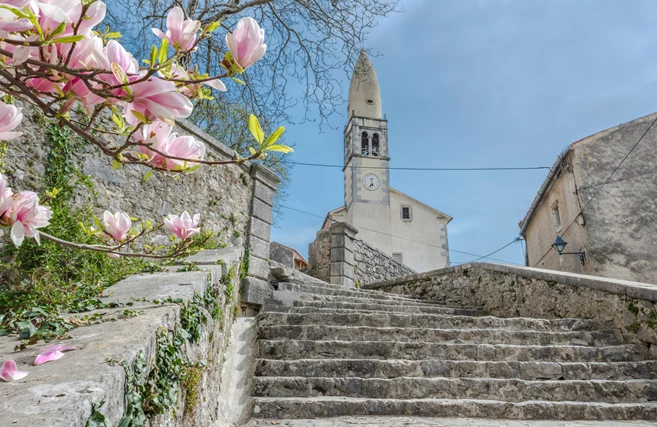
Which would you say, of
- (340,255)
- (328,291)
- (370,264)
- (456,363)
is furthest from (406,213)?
(456,363)

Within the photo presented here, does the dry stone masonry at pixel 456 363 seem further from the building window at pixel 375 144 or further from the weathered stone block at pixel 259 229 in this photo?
the building window at pixel 375 144

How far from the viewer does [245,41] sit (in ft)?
3.74

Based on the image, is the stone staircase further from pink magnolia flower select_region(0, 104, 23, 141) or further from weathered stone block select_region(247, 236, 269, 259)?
pink magnolia flower select_region(0, 104, 23, 141)

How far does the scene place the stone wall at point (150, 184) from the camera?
3.72m

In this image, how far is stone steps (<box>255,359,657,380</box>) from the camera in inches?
154

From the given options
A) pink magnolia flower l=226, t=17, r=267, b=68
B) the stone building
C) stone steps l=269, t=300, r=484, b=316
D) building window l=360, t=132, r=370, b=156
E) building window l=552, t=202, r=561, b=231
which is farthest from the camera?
building window l=360, t=132, r=370, b=156

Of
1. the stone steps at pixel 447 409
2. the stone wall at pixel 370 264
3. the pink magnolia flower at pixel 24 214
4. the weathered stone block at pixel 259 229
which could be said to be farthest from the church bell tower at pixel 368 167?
the pink magnolia flower at pixel 24 214

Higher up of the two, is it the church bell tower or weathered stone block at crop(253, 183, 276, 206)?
the church bell tower

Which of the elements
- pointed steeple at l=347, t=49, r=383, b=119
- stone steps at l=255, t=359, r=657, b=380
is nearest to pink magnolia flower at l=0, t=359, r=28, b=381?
stone steps at l=255, t=359, r=657, b=380

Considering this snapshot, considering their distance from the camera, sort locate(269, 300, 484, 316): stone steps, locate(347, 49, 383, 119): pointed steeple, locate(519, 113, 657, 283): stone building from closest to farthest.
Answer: locate(269, 300, 484, 316): stone steps
locate(519, 113, 657, 283): stone building
locate(347, 49, 383, 119): pointed steeple

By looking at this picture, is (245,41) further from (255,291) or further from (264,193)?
(264,193)

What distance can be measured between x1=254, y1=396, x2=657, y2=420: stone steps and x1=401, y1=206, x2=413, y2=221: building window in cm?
2254

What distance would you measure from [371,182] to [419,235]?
Answer: 424cm

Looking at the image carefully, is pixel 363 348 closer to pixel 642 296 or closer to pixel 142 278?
pixel 142 278
